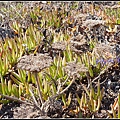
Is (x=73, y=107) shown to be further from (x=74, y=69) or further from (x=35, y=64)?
(x=35, y=64)

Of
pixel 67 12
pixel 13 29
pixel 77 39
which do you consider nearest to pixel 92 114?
pixel 77 39

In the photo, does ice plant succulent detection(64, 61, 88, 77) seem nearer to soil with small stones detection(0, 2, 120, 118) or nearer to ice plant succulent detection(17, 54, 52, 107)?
ice plant succulent detection(17, 54, 52, 107)

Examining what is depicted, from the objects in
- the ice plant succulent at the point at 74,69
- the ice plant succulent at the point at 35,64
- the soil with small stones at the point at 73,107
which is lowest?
the soil with small stones at the point at 73,107

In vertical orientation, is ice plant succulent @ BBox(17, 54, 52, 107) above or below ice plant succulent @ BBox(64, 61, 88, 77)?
above

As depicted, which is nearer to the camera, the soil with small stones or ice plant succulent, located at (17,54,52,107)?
ice plant succulent, located at (17,54,52,107)

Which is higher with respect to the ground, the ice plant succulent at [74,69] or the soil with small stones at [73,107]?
the ice plant succulent at [74,69]

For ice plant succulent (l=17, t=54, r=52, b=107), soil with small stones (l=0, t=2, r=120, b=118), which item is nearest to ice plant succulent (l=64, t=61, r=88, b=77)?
ice plant succulent (l=17, t=54, r=52, b=107)

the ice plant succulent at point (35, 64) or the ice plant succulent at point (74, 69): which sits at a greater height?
the ice plant succulent at point (35, 64)

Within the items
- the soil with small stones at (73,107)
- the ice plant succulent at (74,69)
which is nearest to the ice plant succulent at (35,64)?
the ice plant succulent at (74,69)

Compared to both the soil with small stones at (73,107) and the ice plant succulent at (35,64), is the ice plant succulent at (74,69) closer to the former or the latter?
the ice plant succulent at (35,64)

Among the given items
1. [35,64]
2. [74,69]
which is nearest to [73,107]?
[74,69]

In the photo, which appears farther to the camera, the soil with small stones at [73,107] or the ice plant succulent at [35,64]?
the soil with small stones at [73,107]

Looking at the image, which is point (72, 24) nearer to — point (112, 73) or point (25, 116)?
point (112, 73)
